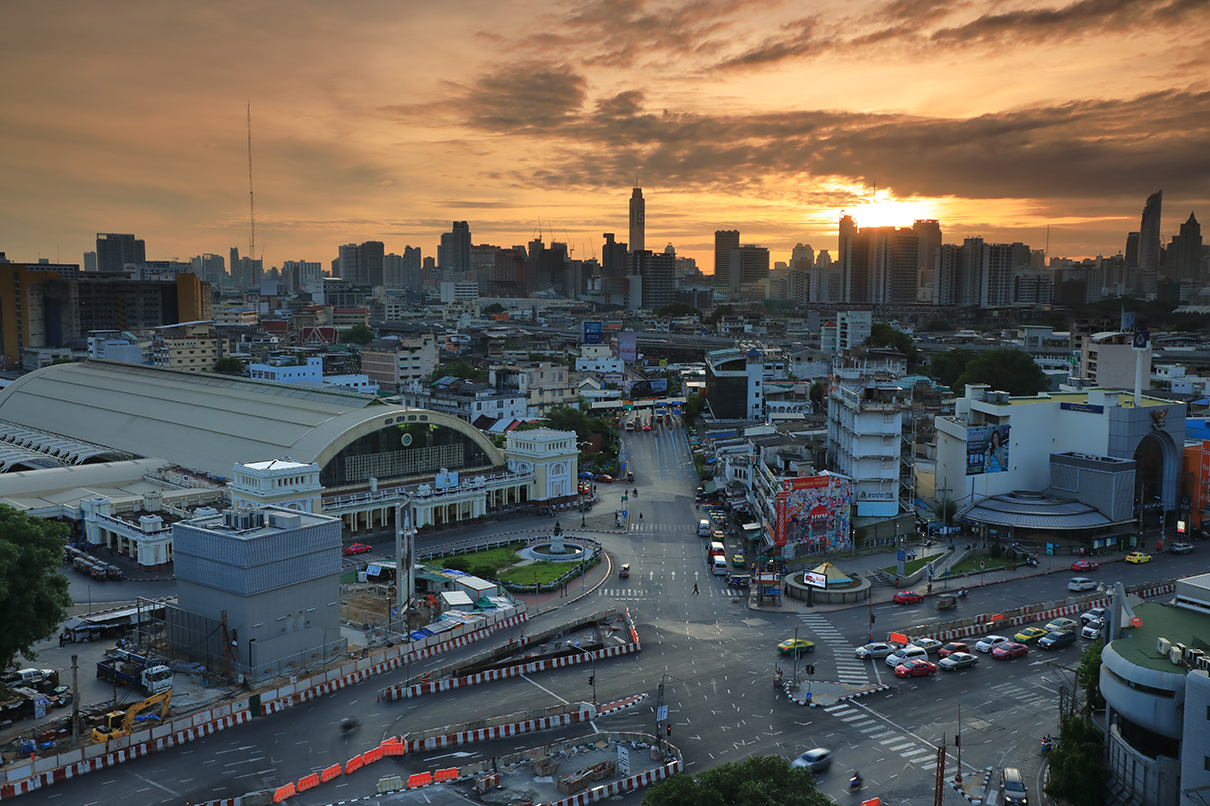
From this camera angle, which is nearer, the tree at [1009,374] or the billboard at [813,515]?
the billboard at [813,515]

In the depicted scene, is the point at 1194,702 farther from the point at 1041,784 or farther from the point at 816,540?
the point at 816,540

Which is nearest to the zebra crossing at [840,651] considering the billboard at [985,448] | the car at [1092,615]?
the car at [1092,615]

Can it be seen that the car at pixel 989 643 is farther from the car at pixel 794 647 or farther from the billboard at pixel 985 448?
the billboard at pixel 985 448

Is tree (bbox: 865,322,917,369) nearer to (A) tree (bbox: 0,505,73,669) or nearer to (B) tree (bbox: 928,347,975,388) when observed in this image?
(B) tree (bbox: 928,347,975,388)

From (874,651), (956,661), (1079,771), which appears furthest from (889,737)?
(874,651)

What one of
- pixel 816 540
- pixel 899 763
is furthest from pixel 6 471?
pixel 899 763

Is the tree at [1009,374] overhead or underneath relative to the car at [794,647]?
overhead

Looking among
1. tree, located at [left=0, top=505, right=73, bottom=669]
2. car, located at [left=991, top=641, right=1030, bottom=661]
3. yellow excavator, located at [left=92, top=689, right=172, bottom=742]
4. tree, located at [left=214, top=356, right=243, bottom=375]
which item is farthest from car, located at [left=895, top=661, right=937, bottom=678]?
tree, located at [left=214, top=356, right=243, bottom=375]
